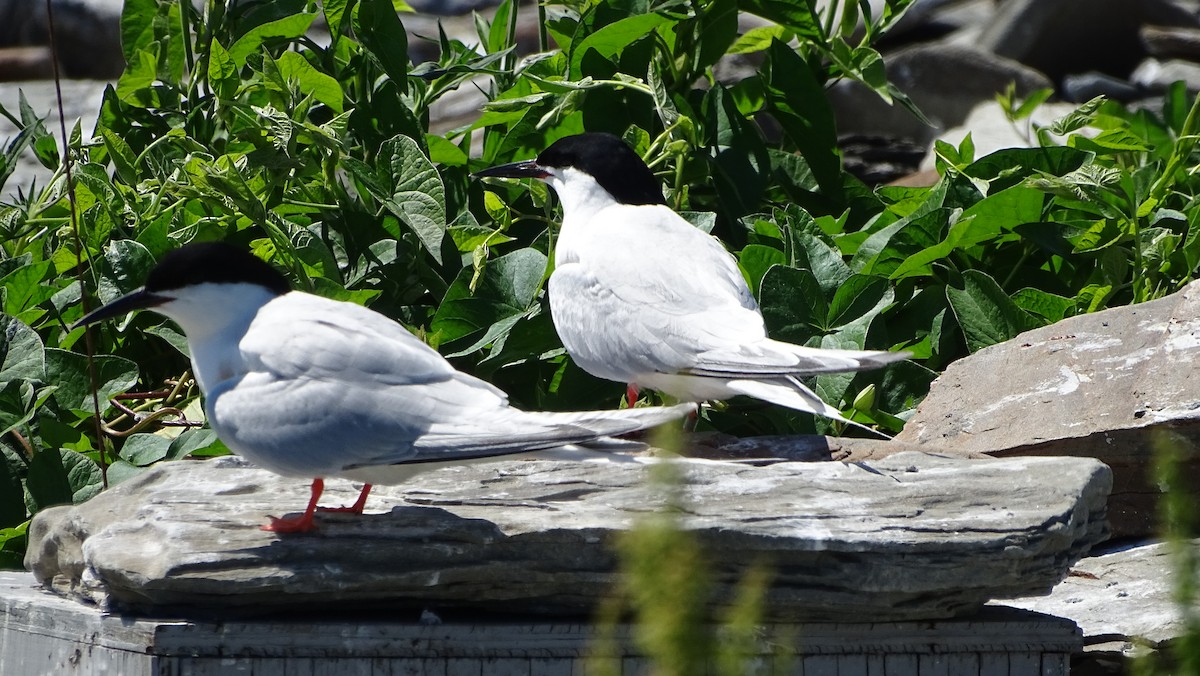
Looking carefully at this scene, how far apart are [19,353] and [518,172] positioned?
4.70ft

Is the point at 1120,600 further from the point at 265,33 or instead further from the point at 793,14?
the point at 265,33

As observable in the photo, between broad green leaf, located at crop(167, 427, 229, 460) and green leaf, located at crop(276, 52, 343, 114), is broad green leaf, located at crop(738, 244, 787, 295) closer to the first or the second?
green leaf, located at crop(276, 52, 343, 114)

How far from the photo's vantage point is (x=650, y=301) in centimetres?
323

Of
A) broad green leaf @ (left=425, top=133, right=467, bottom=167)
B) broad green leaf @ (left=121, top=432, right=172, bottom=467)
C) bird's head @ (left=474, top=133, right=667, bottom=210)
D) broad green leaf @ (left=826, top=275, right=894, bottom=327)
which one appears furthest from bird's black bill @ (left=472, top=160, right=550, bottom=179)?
broad green leaf @ (left=121, top=432, right=172, bottom=467)

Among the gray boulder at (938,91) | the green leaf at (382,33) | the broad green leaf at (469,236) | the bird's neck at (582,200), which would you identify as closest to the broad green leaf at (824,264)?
the bird's neck at (582,200)

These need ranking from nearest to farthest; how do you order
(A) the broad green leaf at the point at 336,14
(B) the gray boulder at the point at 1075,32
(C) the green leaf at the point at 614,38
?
(C) the green leaf at the point at 614,38
(A) the broad green leaf at the point at 336,14
(B) the gray boulder at the point at 1075,32

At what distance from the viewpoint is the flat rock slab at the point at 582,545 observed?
2.34 m

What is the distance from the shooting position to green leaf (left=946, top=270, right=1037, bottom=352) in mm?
3893

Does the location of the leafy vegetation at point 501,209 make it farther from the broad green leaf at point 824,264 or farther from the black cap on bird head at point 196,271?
the black cap on bird head at point 196,271

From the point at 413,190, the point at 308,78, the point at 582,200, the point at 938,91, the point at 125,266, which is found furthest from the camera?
the point at 938,91

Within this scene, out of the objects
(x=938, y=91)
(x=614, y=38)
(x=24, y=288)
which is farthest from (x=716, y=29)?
(x=938, y=91)

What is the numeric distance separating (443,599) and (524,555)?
16 cm

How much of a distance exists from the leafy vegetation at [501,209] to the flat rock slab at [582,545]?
1.13 m

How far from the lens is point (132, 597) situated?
7.72ft
